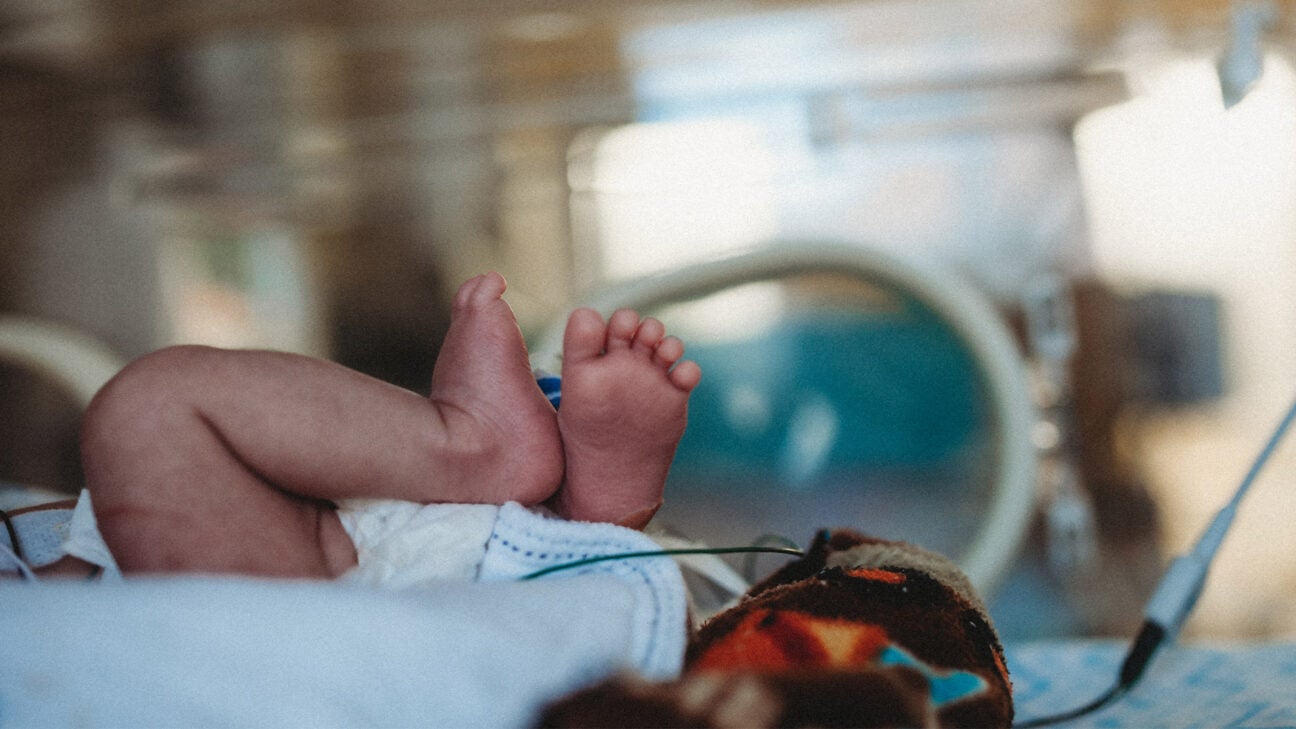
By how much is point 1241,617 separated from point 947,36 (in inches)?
50.0

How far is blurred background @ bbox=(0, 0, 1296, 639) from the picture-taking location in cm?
202

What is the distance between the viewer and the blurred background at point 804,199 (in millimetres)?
2020

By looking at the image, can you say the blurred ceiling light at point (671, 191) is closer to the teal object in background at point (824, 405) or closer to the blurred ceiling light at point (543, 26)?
the teal object in background at point (824, 405)

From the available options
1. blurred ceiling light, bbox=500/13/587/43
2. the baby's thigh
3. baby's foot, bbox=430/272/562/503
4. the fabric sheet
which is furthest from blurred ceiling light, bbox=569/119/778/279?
the baby's thigh

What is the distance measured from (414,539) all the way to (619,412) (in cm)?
11

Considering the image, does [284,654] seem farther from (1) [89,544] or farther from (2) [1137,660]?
(2) [1137,660]

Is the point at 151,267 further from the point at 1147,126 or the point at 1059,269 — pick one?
the point at 1147,126

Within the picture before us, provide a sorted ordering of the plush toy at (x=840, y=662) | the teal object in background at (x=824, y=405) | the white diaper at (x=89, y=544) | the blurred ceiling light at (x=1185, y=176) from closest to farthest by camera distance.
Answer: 1. the plush toy at (x=840, y=662)
2. the white diaper at (x=89, y=544)
3. the blurred ceiling light at (x=1185, y=176)
4. the teal object in background at (x=824, y=405)

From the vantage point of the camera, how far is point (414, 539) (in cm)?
44

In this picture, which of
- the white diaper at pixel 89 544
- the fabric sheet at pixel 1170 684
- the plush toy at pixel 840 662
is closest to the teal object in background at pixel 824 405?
the fabric sheet at pixel 1170 684

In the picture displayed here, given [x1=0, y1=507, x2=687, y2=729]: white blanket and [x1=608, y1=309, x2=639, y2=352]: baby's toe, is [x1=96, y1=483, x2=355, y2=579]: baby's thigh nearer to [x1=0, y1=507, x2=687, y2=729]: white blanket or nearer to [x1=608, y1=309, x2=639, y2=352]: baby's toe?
[x1=0, y1=507, x2=687, y2=729]: white blanket

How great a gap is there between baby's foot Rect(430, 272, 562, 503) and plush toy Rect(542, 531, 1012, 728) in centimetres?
11

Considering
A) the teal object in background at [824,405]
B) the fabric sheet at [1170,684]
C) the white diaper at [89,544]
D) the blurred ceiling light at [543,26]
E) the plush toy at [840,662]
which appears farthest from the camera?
the teal object in background at [824,405]

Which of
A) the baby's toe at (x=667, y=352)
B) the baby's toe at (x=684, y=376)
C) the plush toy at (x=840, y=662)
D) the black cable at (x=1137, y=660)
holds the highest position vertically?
the baby's toe at (x=667, y=352)
